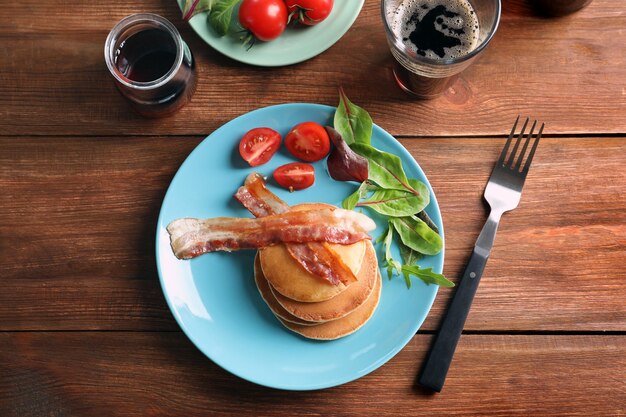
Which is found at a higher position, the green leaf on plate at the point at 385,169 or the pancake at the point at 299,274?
the green leaf on plate at the point at 385,169

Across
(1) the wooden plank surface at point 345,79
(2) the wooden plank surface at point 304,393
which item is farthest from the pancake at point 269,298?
(1) the wooden plank surface at point 345,79

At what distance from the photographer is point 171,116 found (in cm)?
173

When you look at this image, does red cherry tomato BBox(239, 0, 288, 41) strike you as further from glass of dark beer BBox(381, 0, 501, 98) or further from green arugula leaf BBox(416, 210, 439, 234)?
green arugula leaf BBox(416, 210, 439, 234)

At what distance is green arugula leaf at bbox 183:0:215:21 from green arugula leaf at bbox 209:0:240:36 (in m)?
0.03

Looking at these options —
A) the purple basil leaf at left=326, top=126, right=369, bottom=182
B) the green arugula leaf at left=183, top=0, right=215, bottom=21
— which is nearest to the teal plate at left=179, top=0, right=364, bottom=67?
the green arugula leaf at left=183, top=0, right=215, bottom=21

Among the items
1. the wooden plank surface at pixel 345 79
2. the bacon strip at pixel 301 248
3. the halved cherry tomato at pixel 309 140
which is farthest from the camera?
the wooden plank surface at pixel 345 79

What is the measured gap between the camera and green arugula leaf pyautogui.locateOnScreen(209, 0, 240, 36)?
5.40 feet

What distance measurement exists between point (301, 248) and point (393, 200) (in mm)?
267

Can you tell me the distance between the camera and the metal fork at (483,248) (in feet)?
5.30

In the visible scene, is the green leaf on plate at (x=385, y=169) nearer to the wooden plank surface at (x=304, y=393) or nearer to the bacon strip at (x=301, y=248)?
the bacon strip at (x=301, y=248)

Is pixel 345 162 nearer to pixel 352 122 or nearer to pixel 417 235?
pixel 352 122

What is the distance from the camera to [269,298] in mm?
1577

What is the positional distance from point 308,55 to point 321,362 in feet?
2.69

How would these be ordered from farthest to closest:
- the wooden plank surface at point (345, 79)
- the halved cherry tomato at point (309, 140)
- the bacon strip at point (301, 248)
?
the wooden plank surface at point (345, 79) < the halved cherry tomato at point (309, 140) < the bacon strip at point (301, 248)
